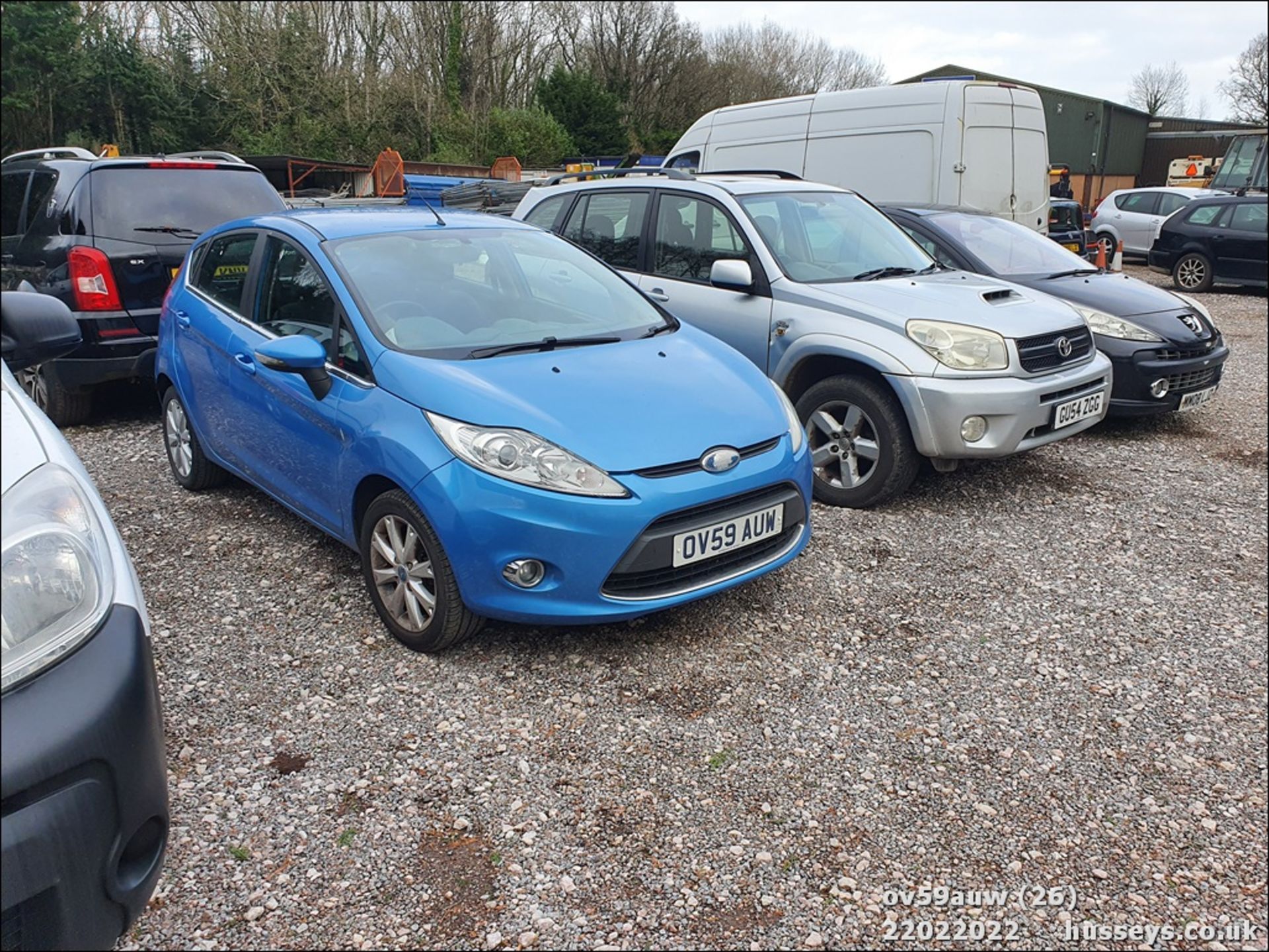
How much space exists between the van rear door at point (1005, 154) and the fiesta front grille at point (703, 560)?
285 inches

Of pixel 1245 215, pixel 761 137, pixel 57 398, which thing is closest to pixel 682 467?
pixel 57 398

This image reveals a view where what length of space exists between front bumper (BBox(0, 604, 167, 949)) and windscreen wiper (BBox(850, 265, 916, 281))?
455 centimetres

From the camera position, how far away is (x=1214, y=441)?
6430 millimetres

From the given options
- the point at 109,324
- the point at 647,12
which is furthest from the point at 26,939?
the point at 647,12

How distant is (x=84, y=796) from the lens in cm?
158

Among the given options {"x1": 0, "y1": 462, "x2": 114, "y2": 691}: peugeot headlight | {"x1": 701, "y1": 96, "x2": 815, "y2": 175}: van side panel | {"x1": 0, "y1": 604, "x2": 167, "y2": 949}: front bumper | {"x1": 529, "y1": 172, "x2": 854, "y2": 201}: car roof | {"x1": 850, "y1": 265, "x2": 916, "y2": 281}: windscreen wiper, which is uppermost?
{"x1": 701, "y1": 96, "x2": 815, "y2": 175}: van side panel

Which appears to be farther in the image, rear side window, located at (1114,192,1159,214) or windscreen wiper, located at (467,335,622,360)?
rear side window, located at (1114,192,1159,214)

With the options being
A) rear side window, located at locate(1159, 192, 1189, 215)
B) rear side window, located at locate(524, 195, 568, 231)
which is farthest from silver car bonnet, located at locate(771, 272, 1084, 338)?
rear side window, located at locate(1159, 192, 1189, 215)

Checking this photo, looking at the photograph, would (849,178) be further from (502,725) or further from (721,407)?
(502,725)

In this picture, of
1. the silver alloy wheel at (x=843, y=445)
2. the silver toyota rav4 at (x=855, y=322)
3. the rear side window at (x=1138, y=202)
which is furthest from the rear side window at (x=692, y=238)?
the rear side window at (x=1138, y=202)

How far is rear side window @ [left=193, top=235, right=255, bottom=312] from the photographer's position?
436cm

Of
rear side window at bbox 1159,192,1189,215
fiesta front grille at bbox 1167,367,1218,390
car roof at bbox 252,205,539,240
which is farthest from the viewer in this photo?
rear side window at bbox 1159,192,1189,215

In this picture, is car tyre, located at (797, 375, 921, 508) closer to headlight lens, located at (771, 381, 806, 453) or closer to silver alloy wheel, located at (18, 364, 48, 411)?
headlight lens, located at (771, 381, 806, 453)

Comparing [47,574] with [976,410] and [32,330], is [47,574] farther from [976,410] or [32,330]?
[976,410]
